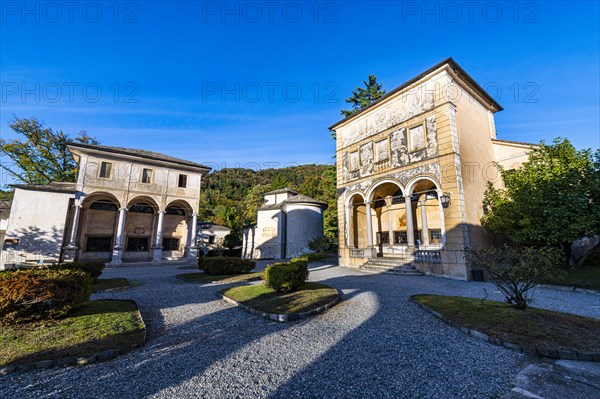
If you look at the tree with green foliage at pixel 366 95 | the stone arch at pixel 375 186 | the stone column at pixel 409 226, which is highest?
the tree with green foliage at pixel 366 95

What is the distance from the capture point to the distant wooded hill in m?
34.4

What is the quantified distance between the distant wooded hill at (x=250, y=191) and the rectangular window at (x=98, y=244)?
1419 centimetres

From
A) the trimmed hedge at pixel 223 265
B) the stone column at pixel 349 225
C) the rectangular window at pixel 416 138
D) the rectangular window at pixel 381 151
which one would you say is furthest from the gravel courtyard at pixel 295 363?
the rectangular window at pixel 381 151

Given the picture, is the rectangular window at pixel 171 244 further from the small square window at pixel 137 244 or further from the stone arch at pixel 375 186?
the stone arch at pixel 375 186

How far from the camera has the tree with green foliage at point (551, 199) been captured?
1058cm

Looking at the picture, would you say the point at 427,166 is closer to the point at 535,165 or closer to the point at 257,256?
the point at 535,165

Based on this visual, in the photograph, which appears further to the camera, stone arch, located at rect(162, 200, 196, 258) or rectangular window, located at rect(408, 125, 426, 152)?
stone arch, located at rect(162, 200, 196, 258)

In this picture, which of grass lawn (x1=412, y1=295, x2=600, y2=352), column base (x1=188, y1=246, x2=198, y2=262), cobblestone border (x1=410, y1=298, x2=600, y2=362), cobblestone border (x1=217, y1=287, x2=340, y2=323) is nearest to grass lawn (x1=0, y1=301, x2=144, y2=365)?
cobblestone border (x1=217, y1=287, x2=340, y2=323)

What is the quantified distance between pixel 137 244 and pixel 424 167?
2695cm

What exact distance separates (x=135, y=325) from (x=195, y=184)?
2227 cm

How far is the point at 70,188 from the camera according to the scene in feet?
68.3

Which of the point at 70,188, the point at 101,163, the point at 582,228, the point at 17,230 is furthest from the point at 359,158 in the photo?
the point at 17,230

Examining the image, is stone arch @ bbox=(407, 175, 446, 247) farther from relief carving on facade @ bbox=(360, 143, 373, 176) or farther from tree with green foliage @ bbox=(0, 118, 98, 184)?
tree with green foliage @ bbox=(0, 118, 98, 184)

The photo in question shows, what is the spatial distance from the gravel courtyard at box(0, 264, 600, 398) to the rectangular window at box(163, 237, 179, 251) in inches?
883
